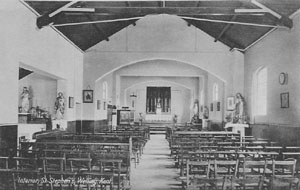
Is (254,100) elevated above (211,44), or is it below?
below

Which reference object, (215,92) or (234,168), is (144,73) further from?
(234,168)

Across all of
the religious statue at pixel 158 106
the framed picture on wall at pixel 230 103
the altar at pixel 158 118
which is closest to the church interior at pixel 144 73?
the framed picture on wall at pixel 230 103

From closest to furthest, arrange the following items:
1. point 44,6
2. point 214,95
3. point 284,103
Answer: point 44,6
point 284,103
point 214,95

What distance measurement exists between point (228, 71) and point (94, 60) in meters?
6.64

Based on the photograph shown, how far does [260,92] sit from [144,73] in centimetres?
930

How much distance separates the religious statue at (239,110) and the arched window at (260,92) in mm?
636

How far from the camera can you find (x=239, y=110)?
17.6m

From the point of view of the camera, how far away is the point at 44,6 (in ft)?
39.6

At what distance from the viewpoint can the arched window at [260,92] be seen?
15898mm

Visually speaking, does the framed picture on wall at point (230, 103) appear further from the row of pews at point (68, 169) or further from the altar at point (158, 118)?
the altar at point (158, 118)

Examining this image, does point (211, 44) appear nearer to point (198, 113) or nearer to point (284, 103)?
point (284, 103)

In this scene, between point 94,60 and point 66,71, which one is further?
point 94,60

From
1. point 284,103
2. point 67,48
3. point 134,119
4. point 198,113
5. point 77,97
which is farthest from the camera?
point 134,119

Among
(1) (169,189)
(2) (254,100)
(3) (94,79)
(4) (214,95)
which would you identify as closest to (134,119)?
(4) (214,95)
